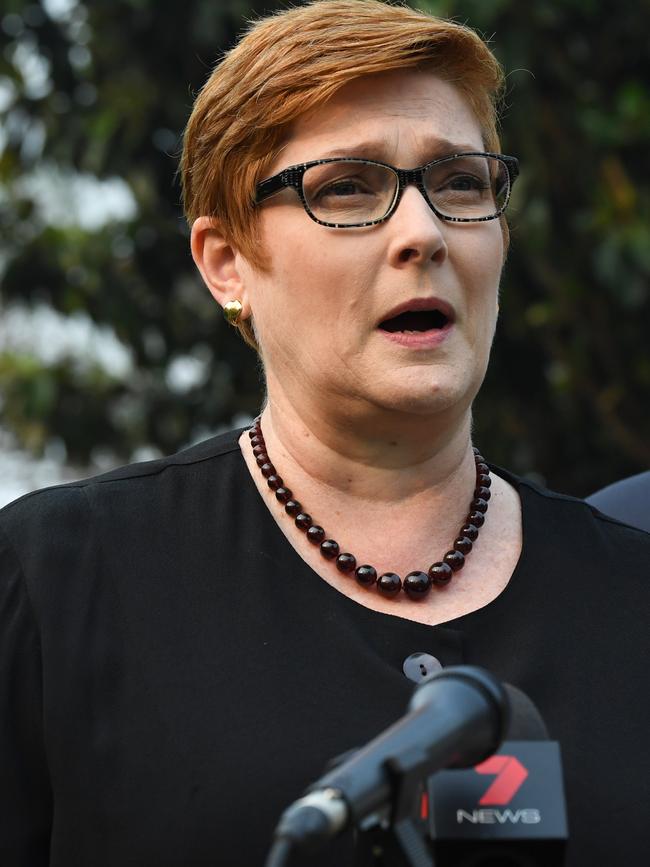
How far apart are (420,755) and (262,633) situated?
3.01ft

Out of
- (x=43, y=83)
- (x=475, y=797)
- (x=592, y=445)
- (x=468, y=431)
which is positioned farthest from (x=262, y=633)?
(x=43, y=83)

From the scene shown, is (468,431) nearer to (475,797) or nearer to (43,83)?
(475,797)

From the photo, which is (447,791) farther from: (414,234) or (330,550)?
(414,234)

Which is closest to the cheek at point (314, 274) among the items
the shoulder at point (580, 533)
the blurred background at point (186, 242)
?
the shoulder at point (580, 533)

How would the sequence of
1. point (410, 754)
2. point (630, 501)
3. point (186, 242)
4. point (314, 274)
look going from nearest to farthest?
point (410, 754) → point (314, 274) → point (630, 501) → point (186, 242)

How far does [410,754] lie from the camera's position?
1596 mm

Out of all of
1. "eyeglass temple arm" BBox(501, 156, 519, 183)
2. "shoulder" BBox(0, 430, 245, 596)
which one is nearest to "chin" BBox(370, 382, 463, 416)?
"shoulder" BBox(0, 430, 245, 596)

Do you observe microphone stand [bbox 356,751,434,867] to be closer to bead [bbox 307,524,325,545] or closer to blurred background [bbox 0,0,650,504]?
bead [bbox 307,524,325,545]

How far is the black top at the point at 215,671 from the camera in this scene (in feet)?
7.62

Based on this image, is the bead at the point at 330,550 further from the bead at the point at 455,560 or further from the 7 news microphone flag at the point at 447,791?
the 7 news microphone flag at the point at 447,791

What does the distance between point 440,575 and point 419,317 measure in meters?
→ 0.46

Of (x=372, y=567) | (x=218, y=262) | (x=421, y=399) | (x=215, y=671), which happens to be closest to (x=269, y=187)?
(x=218, y=262)

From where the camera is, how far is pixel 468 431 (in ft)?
9.20

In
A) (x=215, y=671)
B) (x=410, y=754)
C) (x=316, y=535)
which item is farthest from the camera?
(x=316, y=535)
